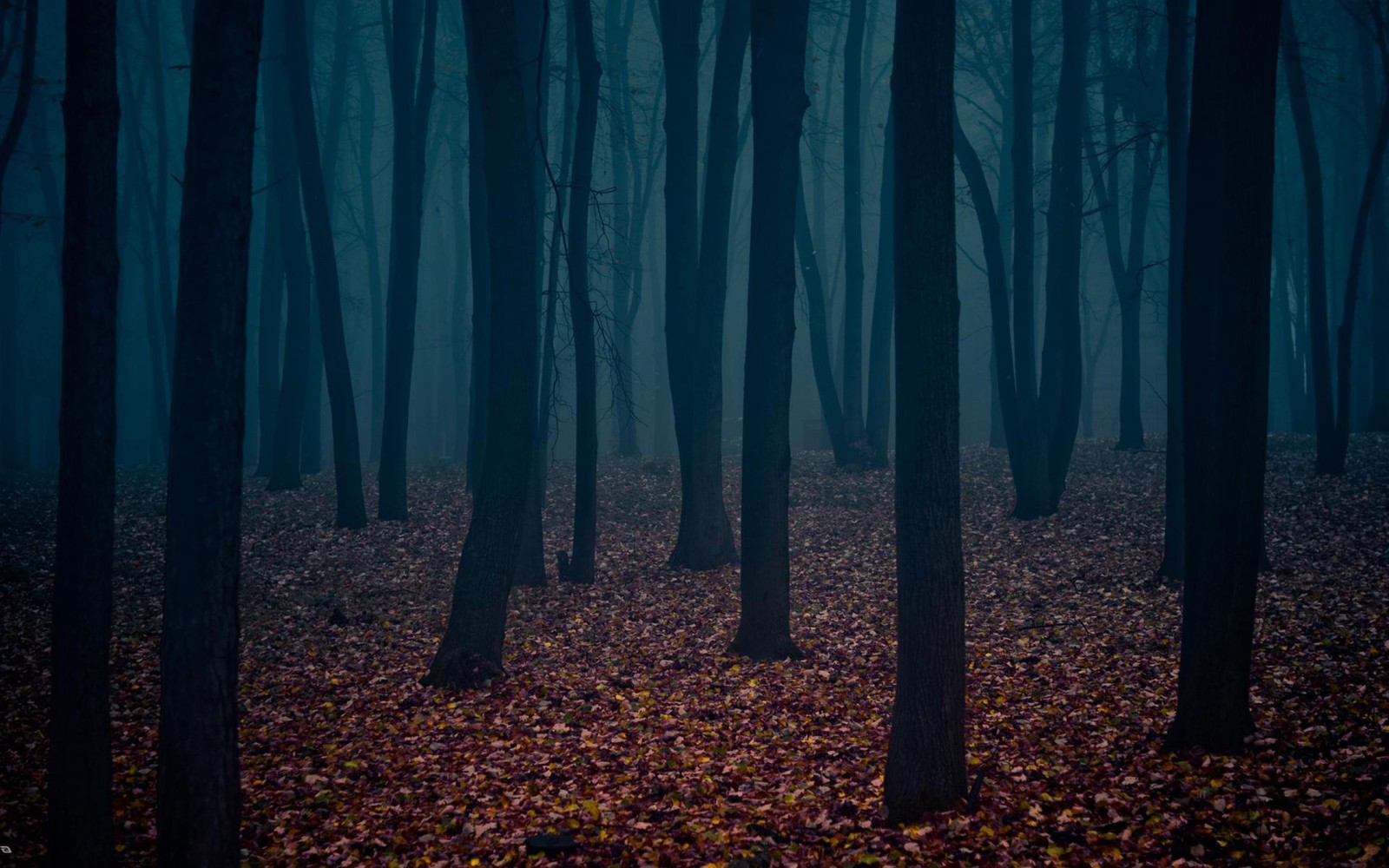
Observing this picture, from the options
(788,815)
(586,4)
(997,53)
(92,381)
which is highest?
Answer: (997,53)

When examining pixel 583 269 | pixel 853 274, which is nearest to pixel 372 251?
pixel 853 274

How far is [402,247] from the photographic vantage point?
15.3m

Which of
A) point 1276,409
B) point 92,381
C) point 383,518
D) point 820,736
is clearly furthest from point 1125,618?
point 1276,409

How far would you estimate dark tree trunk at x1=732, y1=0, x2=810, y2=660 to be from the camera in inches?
327

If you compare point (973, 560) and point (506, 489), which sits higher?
point (506, 489)

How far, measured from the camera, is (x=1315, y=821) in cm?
464

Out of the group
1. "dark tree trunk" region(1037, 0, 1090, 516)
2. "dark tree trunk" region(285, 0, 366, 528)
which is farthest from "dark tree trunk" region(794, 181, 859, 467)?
"dark tree trunk" region(285, 0, 366, 528)

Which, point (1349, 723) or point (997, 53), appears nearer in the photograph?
point (1349, 723)

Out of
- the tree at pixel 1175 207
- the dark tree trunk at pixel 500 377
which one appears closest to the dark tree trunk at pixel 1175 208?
the tree at pixel 1175 207

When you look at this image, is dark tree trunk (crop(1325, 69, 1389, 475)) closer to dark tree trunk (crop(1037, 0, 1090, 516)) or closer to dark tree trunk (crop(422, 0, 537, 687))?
dark tree trunk (crop(1037, 0, 1090, 516))

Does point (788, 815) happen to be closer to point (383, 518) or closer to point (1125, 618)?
point (1125, 618)

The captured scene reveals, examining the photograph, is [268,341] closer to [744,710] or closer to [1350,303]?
[744,710]

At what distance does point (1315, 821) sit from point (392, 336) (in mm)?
14573

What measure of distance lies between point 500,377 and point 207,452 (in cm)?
403
